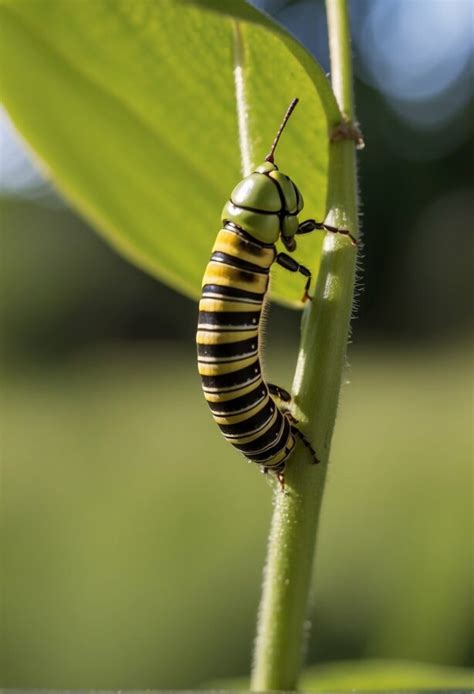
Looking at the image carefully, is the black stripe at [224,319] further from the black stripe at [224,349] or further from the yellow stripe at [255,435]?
the yellow stripe at [255,435]

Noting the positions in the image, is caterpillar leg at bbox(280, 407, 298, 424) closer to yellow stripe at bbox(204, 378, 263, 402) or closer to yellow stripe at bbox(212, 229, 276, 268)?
yellow stripe at bbox(204, 378, 263, 402)

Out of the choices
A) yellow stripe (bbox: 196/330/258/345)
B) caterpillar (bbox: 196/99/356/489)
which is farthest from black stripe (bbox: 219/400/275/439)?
yellow stripe (bbox: 196/330/258/345)

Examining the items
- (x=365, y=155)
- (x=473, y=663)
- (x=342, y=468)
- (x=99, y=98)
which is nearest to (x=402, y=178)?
(x=365, y=155)

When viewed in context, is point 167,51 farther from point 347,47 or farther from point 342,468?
point 342,468

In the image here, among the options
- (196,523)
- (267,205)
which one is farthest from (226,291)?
(196,523)

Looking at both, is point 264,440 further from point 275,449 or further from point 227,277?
point 227,277

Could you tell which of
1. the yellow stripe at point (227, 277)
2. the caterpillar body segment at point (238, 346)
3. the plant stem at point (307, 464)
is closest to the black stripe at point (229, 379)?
the caterpillar body segment at point (238, 346)
